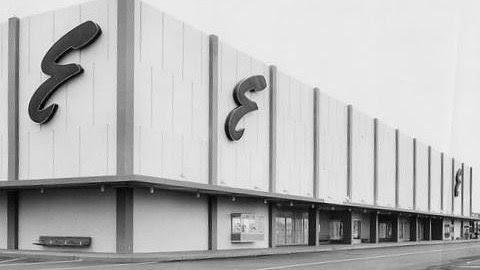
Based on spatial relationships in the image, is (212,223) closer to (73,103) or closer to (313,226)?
(73,103)

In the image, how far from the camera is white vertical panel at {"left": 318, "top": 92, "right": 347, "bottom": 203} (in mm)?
46094

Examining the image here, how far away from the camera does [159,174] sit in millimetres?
28500

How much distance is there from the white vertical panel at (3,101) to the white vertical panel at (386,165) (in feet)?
113

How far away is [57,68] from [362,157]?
30.8m

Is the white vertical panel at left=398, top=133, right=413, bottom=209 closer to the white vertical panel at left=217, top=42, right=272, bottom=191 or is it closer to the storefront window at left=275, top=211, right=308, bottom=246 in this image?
the storefront window at left=275, top=211, right=308, bottom=246

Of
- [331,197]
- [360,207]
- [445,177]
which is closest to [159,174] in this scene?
[331,197]

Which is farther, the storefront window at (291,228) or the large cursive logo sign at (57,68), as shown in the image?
the storefront window at (291,228)

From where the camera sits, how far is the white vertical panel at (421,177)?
68750 millimetres

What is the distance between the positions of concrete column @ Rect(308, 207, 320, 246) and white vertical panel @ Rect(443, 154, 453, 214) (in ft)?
125

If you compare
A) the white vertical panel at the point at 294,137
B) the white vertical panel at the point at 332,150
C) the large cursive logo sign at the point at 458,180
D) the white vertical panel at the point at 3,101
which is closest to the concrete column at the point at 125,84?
the white vertical panel at the point at 3,101

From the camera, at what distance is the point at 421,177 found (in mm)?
70438

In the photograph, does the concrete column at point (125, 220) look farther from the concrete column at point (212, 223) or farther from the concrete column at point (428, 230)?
the concrete column at point (428, 230)

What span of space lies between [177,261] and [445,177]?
61.7 metres

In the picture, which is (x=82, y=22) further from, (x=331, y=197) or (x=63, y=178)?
(x=331, y=197)
